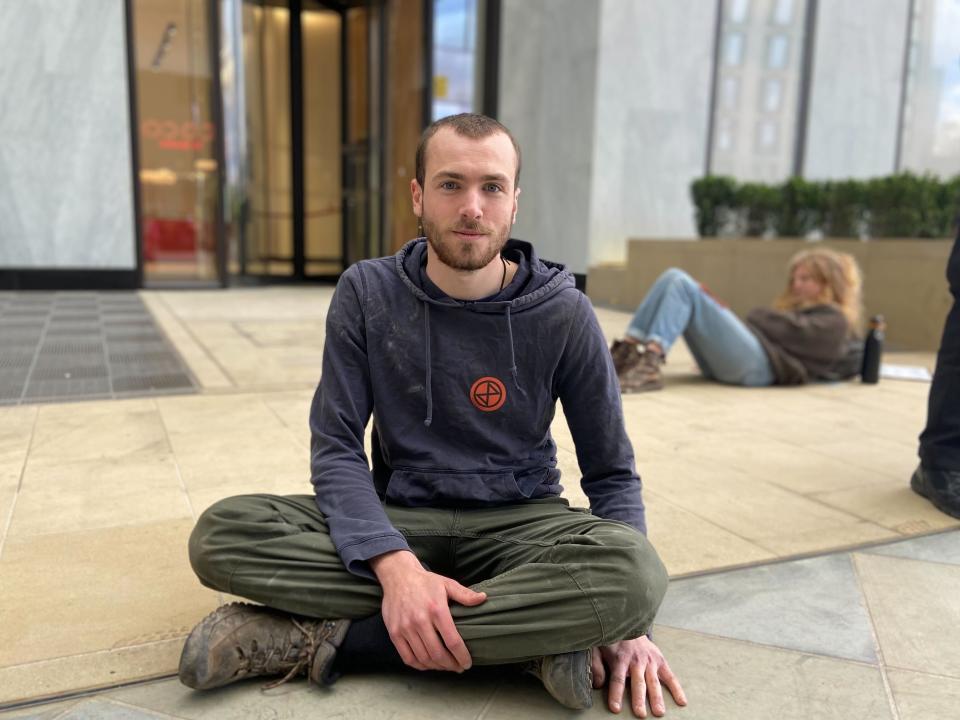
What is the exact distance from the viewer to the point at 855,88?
11.8 metres

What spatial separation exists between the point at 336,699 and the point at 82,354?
182 inches

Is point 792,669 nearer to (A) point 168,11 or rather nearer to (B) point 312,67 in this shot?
(A) point 168,11

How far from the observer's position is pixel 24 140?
365 inches

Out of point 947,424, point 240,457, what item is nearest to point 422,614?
point 240,457

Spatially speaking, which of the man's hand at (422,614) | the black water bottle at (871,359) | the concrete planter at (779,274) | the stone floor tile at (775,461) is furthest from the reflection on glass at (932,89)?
the man's hand at (422,614)

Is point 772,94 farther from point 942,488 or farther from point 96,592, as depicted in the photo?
point 96,592

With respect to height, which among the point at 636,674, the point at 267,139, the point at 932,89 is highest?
the point at 932,89

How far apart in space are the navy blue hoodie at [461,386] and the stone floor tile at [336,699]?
1.29 ft

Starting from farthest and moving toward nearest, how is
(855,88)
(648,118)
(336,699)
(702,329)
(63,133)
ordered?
(855,88)
(648,118)
(63,133)
(702,329)
(336,699)

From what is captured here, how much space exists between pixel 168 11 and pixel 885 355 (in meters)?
9.10

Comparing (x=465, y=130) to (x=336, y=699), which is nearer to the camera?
(x=336, y=699)

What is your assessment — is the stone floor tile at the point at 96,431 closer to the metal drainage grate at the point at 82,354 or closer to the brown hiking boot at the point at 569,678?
the metal drainage grate at the point at 82,354

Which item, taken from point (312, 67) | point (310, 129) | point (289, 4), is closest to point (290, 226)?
point (310, 129)

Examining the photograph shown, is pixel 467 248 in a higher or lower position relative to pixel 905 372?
higher
